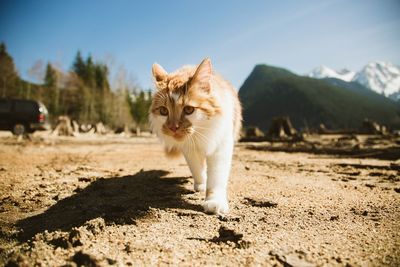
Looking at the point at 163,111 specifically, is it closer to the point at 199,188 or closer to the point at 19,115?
the point at 199,188

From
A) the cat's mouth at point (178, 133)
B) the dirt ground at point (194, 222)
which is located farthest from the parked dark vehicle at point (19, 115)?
the cat's mouth at point (178, 133)

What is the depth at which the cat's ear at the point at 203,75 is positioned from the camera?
2.89 metres

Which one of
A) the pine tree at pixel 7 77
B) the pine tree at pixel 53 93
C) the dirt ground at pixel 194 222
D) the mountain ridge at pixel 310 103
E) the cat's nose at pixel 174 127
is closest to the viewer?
the dirt ground at pixel 194 222

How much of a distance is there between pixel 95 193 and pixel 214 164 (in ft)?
5.10

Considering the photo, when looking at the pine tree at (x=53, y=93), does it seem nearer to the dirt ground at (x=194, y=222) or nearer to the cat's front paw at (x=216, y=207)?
the dirt ground at (x=194, y=222)

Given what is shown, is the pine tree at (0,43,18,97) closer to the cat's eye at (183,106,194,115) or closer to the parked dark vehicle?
the parked dark vehicle

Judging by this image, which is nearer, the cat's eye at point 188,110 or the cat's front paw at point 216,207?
the cat's front paw at point 216,207

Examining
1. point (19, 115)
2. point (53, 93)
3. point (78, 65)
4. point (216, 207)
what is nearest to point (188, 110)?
point (216, 207)

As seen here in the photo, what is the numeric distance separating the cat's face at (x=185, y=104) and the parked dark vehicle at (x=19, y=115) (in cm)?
1561

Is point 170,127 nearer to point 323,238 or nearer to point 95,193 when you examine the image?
point 95,193

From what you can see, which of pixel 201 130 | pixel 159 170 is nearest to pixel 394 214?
pixel 201 130

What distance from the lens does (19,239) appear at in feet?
6.54

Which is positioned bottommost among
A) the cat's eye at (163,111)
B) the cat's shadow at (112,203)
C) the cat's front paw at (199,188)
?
the cat's shadow at (112,203)

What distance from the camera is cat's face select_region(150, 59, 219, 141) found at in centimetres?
272
